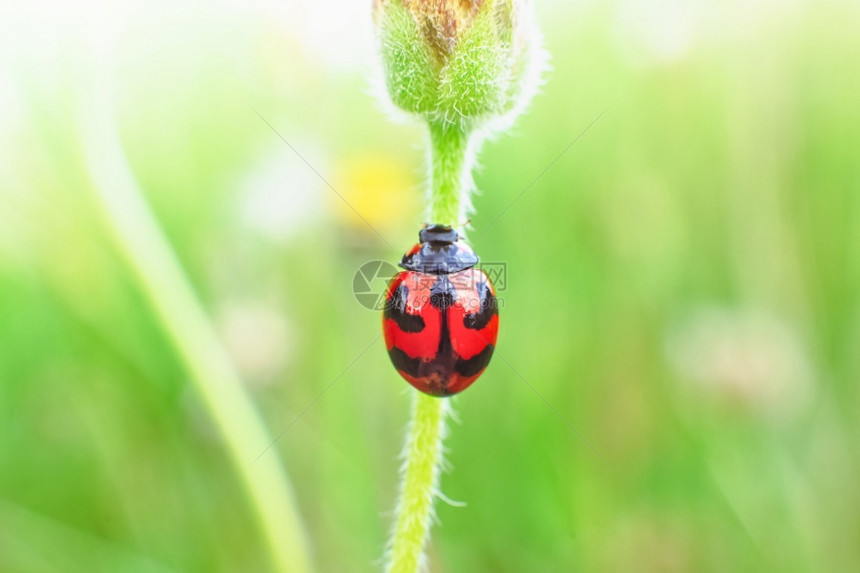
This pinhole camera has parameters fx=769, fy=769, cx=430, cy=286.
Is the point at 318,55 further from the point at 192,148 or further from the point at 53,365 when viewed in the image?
the point at 192,148

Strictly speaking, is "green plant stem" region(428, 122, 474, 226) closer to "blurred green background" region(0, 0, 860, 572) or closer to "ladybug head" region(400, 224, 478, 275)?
"ladybug head" region(400, 224, 478, 275)

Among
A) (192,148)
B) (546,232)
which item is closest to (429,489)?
(546,232)

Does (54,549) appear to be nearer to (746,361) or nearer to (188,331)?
(188,331)

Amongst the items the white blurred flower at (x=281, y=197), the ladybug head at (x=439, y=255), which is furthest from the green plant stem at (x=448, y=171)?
the white blurred flower at (x=281, y=197)

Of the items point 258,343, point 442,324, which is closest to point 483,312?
point 442,324

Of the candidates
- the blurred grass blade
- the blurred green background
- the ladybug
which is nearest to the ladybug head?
the ladybug

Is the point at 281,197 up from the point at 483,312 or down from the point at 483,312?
up
